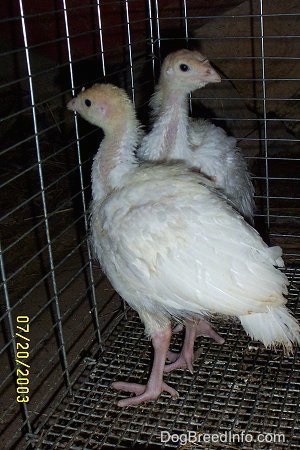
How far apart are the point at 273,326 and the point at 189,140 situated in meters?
1.19

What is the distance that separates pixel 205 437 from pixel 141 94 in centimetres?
311

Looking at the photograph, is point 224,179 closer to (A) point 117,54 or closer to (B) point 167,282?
(B) point 167,282

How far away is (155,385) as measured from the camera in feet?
9.12

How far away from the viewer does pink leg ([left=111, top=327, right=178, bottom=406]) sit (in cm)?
275

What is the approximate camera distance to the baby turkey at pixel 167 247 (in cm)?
244

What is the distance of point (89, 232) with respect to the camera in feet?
9.36

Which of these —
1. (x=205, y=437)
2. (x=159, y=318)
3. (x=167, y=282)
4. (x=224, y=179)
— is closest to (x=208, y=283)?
(x=167, y=282)

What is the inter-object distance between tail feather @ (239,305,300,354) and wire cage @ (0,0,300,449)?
0.92 feet

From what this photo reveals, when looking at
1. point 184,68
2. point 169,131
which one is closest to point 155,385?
point 169,131

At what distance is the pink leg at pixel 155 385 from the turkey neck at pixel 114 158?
27.5 inches

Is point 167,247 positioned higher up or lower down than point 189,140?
lower down
